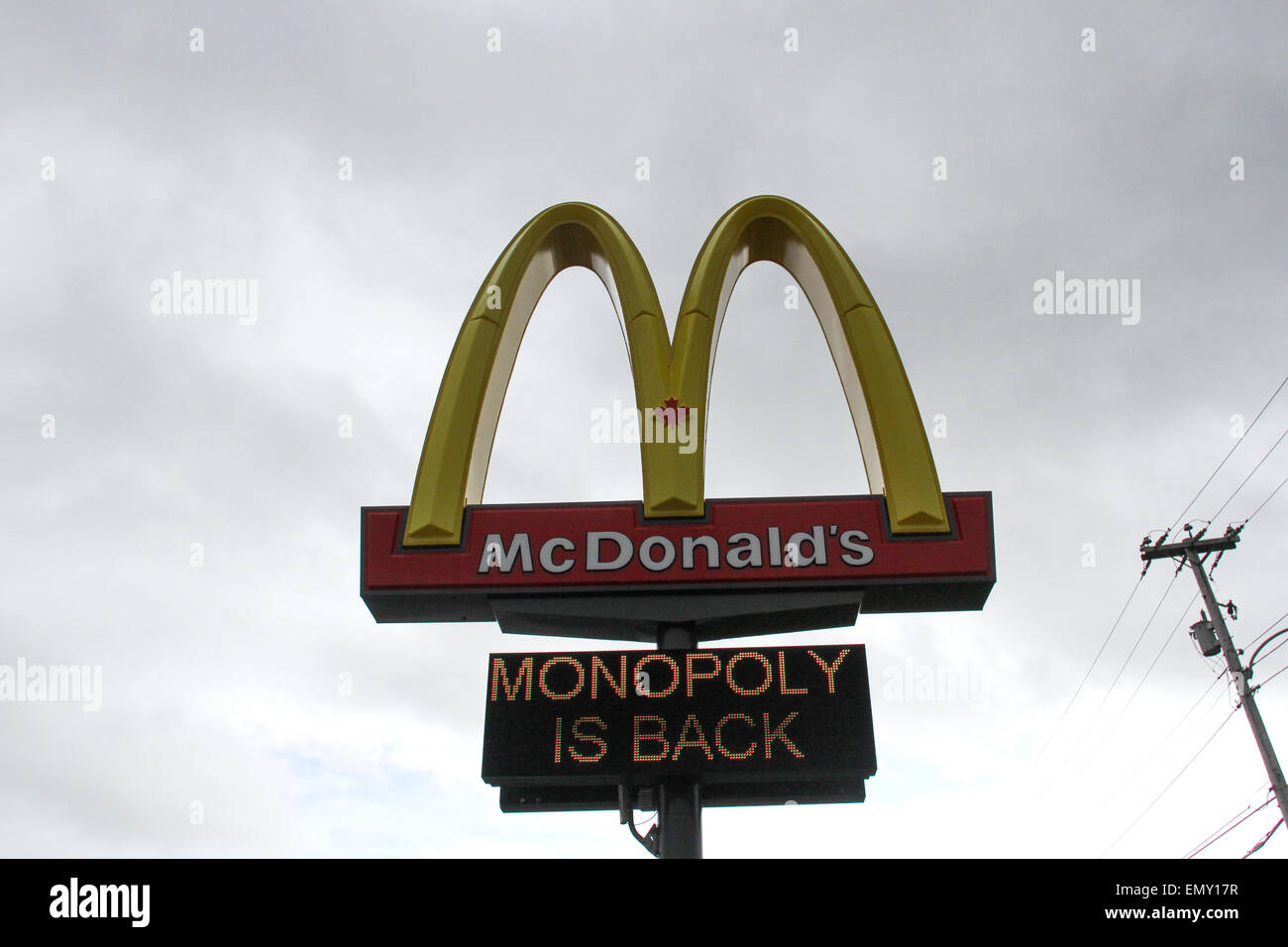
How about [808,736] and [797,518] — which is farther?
[797,518]

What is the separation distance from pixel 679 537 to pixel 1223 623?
12.3 meters

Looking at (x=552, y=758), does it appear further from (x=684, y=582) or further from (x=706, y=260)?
(x=706, y=260)

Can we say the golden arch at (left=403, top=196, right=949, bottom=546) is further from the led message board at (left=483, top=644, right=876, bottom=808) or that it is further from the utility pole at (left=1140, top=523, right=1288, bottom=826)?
the utility pole at (left=1140, top=523, right=1288, bottom=826)

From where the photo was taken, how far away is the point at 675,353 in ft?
28.5

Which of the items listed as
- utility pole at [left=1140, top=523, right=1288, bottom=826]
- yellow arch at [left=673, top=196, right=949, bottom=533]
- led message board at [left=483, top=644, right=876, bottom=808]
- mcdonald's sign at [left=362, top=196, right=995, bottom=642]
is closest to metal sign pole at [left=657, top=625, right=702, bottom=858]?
led message board at [left=483, top=644, right=876, bottom=808]

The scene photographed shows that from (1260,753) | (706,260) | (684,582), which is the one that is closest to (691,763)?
(684,582)

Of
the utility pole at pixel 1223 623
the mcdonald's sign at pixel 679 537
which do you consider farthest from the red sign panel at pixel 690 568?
the utility pole at pixel 1223 623

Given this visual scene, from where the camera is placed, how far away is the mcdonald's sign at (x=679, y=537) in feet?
26.2

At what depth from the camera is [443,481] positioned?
8.28 meters

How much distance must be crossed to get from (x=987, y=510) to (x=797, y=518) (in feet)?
5.25

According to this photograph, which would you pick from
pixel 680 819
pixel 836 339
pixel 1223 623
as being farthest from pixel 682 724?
pixel 1223 623

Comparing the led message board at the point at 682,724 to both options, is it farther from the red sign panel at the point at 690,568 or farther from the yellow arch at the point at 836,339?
the yellow arch at the point at 836,339
